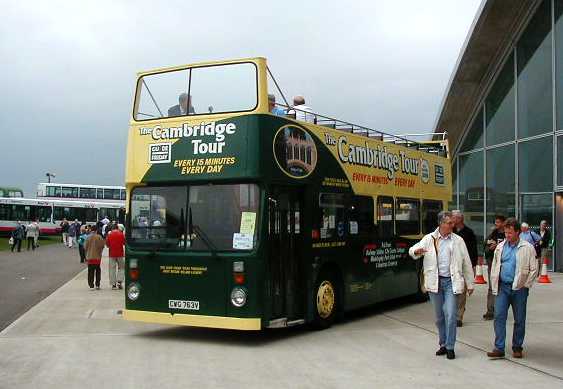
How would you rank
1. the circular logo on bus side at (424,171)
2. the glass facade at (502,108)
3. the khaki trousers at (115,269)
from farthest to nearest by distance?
the glass facade at (502,108) → the khaki trousers at (115,269) → the circular logo on bus side at (424,171)

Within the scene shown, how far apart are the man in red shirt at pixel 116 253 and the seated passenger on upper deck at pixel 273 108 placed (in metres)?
8.78

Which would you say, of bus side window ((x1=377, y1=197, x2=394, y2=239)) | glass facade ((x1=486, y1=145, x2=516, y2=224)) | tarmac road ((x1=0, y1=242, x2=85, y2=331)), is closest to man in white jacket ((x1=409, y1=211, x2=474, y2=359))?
bus side window ((x1=377, y1=197, x2=394, y2=239))

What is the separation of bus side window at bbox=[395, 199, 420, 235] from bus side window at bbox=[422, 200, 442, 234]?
1.02 feet

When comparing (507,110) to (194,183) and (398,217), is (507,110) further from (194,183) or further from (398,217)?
(194,183)

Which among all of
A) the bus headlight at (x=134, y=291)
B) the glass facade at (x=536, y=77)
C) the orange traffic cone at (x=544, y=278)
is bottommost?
the orange traffic cone at (x=544, y=278)

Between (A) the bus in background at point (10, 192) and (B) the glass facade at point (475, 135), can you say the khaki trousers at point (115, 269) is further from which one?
(A) the bus in background at point (10, 192)

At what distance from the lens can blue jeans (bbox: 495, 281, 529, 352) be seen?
28.0 feet

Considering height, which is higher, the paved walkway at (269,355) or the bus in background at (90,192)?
the bus in background at (90,192)

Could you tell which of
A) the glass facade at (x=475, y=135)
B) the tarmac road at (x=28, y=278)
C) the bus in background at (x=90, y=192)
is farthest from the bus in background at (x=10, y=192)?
the glass facade at (x=475, y=135)

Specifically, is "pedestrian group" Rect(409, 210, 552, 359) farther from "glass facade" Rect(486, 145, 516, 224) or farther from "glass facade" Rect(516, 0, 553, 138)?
"glass facade" Rect(486, 145, 516, 224)

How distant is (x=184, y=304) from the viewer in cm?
992

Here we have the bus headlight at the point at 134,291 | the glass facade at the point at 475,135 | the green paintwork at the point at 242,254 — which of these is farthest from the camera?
the glass facade at the point at 475,135

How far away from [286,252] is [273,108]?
81.4 inches

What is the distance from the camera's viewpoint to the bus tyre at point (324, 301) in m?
10.8
